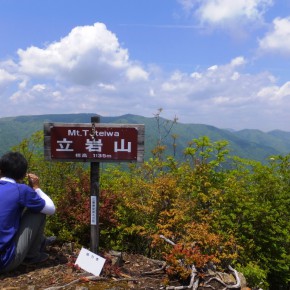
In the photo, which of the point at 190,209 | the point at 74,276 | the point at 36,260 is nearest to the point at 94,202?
the point at 74,276

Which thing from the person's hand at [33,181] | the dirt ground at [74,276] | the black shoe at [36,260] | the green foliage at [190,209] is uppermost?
the person's hand at [33,181]

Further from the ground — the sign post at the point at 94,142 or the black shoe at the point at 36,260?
the sign post at the point at 94,142

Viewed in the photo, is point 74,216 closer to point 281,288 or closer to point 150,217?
point 150,217

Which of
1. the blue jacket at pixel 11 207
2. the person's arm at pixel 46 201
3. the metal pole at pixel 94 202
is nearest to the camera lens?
the blue jacket at pixel 11 207

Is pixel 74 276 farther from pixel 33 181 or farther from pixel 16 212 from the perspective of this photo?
pixel 33 181

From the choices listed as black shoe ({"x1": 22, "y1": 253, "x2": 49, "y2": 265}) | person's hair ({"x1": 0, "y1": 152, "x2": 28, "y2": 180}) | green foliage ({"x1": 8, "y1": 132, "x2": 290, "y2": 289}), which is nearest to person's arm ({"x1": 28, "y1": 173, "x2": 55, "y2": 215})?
person's hair ({"x1": 0, "y1": 152, "x2": 28, "y2": 180})

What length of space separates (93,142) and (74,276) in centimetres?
197

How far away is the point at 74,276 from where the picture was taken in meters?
5.05

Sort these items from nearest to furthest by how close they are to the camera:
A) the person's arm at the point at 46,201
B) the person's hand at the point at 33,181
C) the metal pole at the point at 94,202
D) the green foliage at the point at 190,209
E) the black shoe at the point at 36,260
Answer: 1. the person's arm at the point at 46,201
2. the person's hand at the point at 33,181
3. the black shoe at the point at 36,260
4. the metal pole at the point at 94,202
5. the green foliage at the point at 190,209

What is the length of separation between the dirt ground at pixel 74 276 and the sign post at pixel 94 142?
1.65 meters

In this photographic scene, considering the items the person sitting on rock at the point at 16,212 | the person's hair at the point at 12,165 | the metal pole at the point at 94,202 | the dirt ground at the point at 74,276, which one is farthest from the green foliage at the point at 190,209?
the person's hair at the point at 12,165

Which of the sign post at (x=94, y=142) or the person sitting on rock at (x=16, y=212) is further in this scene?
the sign post at (x=94, y=142)

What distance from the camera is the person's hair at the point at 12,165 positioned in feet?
15.9

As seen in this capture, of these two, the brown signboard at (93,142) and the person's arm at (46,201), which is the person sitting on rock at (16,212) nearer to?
the person's arm at (46,201)
